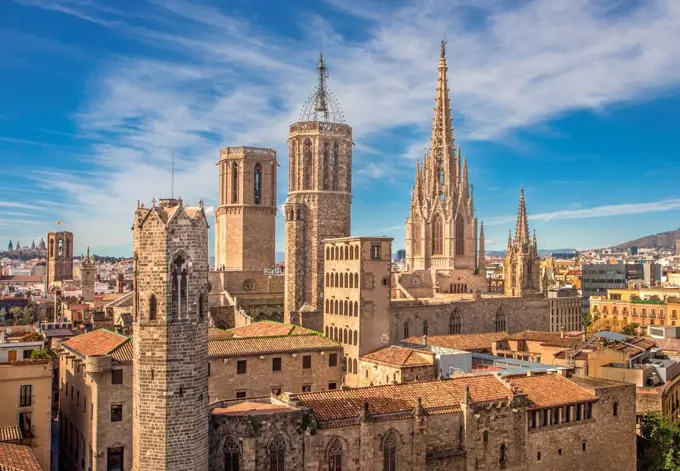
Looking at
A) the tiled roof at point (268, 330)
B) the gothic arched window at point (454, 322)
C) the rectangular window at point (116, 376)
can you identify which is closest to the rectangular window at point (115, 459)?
the rectangular window at point (116, 376)

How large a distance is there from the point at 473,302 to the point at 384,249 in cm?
2263

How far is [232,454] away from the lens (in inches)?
1062

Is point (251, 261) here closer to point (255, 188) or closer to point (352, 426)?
point (255, 188)

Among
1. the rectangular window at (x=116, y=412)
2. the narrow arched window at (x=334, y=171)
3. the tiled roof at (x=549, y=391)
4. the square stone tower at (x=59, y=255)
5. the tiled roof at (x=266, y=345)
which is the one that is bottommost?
the rectangular window at (x=116, y=412)

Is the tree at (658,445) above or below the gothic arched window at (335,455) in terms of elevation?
below

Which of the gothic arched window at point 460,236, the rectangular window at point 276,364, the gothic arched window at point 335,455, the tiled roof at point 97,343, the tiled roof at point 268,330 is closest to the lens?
the gothic arched window at point 335,455

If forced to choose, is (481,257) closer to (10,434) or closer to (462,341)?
(462,341)

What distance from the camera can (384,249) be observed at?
45562mm

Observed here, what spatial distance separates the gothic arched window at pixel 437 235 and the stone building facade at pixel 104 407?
47528 mm

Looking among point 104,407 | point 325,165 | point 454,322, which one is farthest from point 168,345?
point 454,322

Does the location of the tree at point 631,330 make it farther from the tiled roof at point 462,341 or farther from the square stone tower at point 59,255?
the square stone tower at point 59,255

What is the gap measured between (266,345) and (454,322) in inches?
1076

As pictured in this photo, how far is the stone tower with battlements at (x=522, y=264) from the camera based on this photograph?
74438mm

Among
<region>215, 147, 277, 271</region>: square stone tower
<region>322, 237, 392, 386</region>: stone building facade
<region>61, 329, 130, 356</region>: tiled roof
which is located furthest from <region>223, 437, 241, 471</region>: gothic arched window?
<region>215, 147, 277, 271</region>: square stone tower
